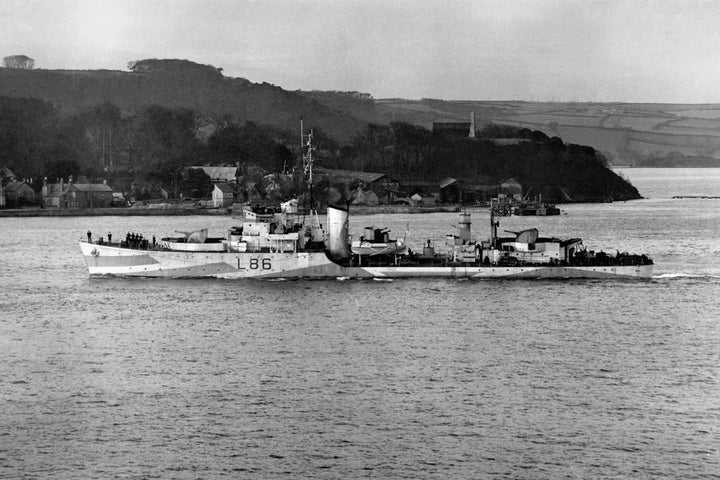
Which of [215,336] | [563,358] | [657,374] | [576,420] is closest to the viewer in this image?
[576,420]

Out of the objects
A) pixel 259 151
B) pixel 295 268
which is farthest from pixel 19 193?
pixel 295 268

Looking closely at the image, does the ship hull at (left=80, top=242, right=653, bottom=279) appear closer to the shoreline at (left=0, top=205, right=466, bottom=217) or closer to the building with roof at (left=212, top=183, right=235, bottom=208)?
the shoreline at (left=0, top=205, right=466, bottom=217)

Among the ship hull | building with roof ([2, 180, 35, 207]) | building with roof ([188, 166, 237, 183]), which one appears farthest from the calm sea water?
building with roof ([188, 166, 237, 183])

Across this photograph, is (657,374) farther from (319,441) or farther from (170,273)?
(170,273)

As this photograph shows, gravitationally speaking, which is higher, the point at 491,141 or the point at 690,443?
the point at 491,141

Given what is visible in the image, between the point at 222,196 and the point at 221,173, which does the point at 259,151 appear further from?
the point at 222,196

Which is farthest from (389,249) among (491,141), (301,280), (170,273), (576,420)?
(491,141)

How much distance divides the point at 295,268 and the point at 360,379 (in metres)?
23.3

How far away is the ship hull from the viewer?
184 feet

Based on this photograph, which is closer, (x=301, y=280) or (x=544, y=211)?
(x=301, y=280)

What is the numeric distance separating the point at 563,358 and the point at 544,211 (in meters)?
99.7

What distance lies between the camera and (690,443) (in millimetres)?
26875

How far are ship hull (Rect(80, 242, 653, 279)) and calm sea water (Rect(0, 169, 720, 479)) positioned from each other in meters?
1.05

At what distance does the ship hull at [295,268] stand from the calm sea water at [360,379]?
1.05m
